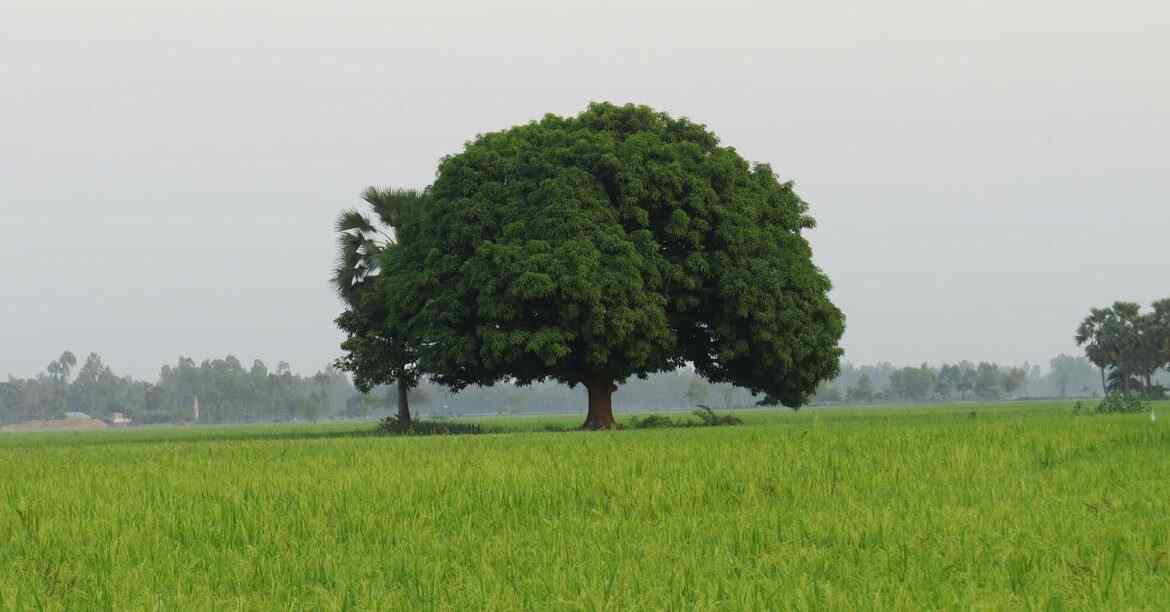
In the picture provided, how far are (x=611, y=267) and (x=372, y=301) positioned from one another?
54.2ft

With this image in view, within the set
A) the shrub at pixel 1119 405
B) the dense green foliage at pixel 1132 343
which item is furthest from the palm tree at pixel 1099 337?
the shrub at pixel 1119 405

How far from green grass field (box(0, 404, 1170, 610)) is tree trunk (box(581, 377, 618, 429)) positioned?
2588 cm

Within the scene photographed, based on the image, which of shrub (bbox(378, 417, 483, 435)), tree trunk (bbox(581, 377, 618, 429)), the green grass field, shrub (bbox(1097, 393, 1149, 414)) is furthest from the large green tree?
the green grass field

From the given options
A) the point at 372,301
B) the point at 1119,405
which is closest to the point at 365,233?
the point at 372,301

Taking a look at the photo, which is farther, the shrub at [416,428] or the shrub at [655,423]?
the shrub at [416,428]

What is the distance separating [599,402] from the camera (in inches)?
1778

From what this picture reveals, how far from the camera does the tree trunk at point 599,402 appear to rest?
45.1 meters

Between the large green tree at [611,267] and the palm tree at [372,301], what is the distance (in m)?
4.84

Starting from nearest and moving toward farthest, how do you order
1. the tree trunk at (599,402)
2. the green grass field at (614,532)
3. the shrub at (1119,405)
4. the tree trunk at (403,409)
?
the green grass field at (614,532) → the shrub at (1119,405) → the tree trunk at (599,402) → the tree trunk at (403,409)

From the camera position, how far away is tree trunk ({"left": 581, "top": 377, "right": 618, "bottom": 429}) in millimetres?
45125

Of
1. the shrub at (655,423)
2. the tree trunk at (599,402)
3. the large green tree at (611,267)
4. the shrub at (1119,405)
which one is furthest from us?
the shrub at (655,423)

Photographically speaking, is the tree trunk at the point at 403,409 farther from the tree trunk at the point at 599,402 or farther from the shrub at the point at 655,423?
the shrub at the point at 655,423

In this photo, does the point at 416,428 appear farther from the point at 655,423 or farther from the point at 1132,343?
the point at 1132,343

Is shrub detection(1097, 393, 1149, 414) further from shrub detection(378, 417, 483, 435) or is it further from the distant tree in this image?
the distant tree
